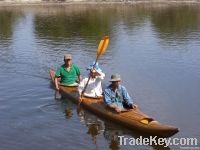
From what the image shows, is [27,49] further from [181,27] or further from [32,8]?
[32,8]

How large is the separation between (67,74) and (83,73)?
4791 mm

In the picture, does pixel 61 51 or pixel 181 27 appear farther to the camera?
pixel 181 27

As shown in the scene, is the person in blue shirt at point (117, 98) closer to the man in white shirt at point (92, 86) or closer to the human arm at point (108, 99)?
the human arm at point (108, 99)

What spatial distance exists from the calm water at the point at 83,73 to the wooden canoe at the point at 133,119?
0.31m

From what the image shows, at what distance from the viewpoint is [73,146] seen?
44.6 ft

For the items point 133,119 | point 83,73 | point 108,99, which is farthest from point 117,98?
point 83,73

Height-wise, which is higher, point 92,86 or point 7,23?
point 92,86

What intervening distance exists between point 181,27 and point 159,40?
33.6 ft

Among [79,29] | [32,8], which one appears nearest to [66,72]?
[79,29]

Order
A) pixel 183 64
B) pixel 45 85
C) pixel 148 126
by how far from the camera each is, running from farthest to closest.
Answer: pixel 183 64 < pixel 45 85 < pixel 148 126

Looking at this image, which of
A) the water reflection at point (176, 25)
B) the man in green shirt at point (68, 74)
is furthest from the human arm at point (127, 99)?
the water reflection at point (176, 25)

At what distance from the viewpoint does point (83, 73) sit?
909 inches

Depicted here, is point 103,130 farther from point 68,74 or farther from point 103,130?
point 68,74

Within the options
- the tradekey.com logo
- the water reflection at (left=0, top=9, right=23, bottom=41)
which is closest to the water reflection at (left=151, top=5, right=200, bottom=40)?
the water reflection at (left=0, top=9, right=23, bottom=41)
